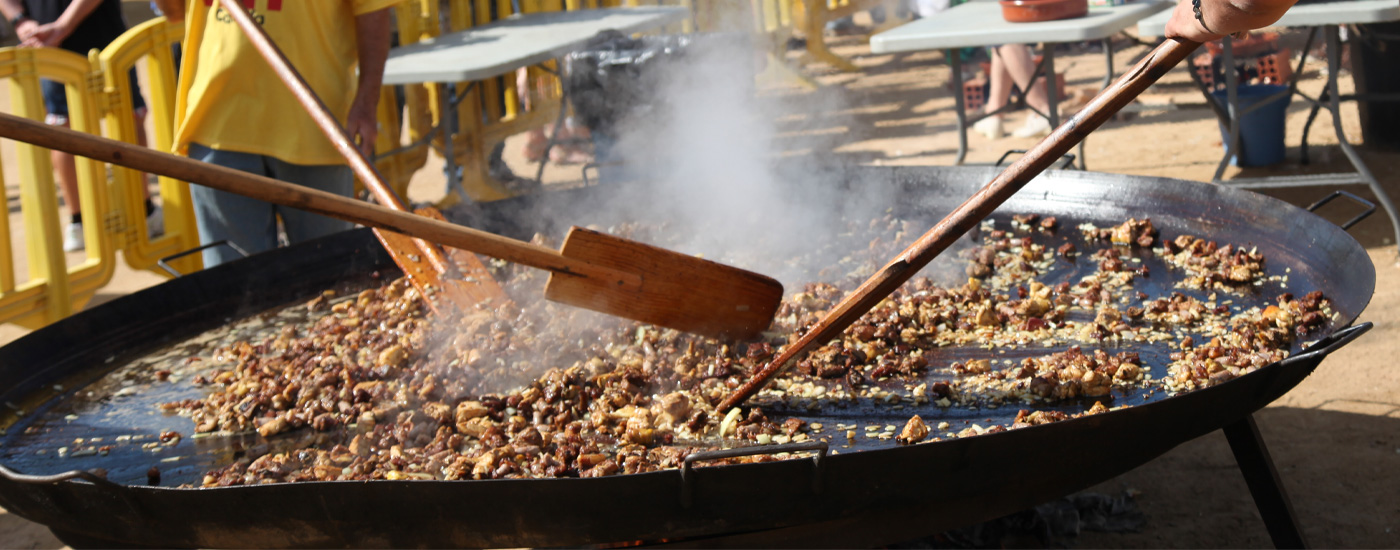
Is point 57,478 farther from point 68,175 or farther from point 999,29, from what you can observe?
point 68,175

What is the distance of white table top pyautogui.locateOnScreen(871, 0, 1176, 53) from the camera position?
17.9 ft

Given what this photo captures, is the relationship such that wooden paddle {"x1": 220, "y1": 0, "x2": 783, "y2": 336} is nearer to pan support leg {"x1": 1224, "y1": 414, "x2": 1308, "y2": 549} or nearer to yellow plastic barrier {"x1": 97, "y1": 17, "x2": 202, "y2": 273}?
pan support leg {"x1": 1224, "y1": 414, "x2": 1308, "y2": 549}

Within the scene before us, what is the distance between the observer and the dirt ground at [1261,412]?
3098 mm

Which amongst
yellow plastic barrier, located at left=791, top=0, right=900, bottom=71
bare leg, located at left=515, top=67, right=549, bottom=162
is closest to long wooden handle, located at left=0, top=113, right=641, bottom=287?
bare leg, located at left=515, top=67, right=549, bottom=162

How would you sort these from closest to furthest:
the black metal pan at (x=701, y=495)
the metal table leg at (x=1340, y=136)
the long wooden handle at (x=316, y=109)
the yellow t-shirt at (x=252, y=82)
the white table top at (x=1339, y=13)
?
the black metal pan at (x=701, y=495) < the long wooden handle at (x=316, y=109) < the yellow t-shirt at (x=252, y=82) < the white table top at (x=1339, y=13) < the metal table leg at (x=1340, y=136)

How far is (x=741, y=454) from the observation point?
1.92 m

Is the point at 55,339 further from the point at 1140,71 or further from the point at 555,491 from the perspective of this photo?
the point at 1140,71

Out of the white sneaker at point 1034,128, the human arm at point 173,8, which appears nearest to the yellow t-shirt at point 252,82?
the human arm at point 173,8

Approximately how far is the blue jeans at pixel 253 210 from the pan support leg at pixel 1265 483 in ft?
11.1

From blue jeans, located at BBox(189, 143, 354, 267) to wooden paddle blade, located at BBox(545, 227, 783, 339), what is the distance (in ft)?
5.98

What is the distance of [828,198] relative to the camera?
14.9 ft

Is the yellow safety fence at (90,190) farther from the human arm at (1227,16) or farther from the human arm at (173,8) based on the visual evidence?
the human arm at (1227,16)

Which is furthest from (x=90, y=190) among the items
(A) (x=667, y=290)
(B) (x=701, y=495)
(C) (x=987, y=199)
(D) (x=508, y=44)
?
(C) (x=987, y=199)

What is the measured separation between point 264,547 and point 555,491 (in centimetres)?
70
